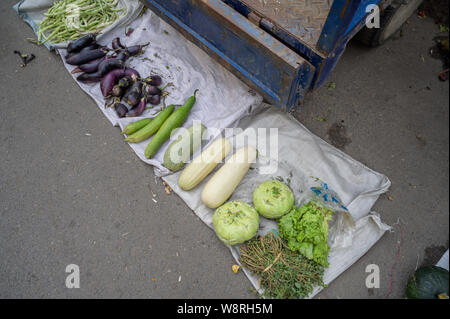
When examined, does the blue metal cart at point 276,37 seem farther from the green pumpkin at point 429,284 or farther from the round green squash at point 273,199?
the green pumpkin at point 429,284

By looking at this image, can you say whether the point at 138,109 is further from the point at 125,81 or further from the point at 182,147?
the point at 182,147

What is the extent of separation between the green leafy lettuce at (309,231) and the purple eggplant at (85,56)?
9.68ft

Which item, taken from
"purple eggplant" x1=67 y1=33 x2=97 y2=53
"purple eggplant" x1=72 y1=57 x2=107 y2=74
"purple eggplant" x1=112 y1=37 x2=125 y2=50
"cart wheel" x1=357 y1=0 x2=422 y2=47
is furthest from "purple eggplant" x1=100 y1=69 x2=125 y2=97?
"cart wheel" x1=357 y1=0 x2=422 y2=47

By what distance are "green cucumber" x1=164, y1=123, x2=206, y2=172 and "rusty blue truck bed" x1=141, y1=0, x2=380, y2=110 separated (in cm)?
74

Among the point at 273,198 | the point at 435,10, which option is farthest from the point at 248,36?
the point at 435,10

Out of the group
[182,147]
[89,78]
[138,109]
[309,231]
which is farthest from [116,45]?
[309,231]

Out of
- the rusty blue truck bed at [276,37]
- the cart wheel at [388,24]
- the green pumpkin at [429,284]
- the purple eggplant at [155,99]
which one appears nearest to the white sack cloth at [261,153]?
the purple eggplant at [155,99]

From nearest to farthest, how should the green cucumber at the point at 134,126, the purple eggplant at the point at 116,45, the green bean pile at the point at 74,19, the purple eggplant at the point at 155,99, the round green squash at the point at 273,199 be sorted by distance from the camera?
the round green squash at the point at 273,199 < the green cucumber at the point at 134,126 < the purple eggplant at the point at 155,99 < the purple eggplant at the point at 116,45 < the green bean pile at the point at 74,19

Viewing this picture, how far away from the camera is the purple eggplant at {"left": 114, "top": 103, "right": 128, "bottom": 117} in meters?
3.48

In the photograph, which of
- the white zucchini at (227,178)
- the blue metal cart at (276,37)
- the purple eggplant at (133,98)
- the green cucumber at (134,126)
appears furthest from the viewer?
the purple eggplant at (133,98)

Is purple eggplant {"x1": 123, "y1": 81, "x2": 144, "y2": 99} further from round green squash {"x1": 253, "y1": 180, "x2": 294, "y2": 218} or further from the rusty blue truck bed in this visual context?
round green squash {"x1": 253, "y1": 180, "x2": 294, "y2": 218}

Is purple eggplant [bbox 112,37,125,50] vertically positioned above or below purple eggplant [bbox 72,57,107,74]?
above

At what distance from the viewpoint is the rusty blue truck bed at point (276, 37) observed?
8.05 ft

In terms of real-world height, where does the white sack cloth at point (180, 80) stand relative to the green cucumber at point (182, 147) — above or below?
Result: above
